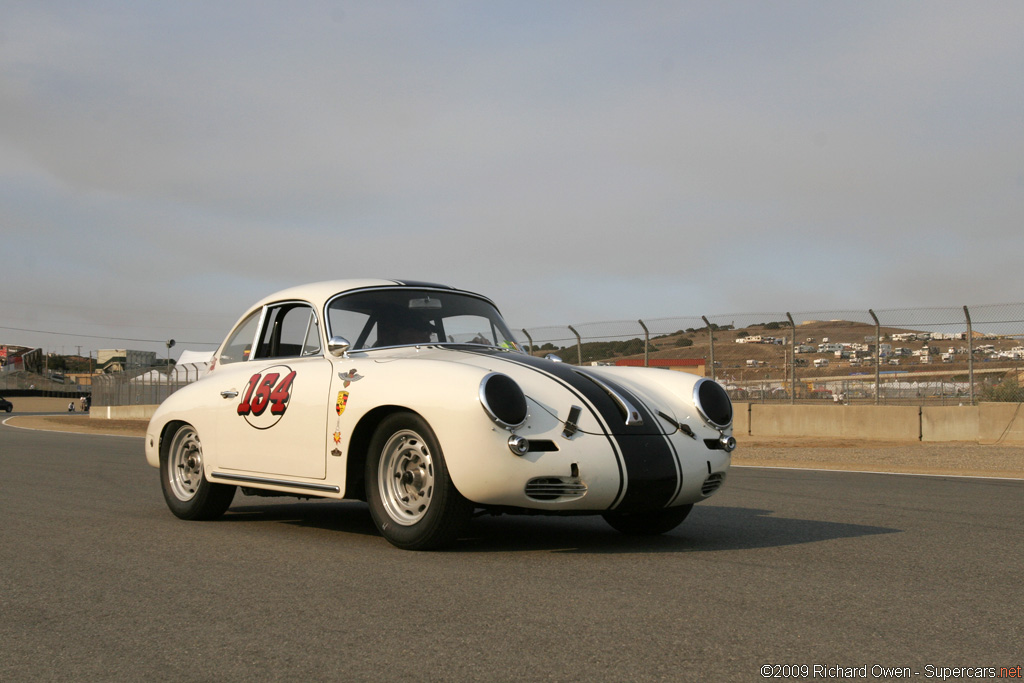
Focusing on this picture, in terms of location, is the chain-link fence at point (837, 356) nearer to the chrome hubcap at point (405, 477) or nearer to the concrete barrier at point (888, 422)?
the concrete barrier at point (888, 422)

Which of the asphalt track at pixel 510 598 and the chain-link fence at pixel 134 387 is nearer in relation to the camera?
the asphalt track at pixel 510 598

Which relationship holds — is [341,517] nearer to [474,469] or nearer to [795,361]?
[474,469]

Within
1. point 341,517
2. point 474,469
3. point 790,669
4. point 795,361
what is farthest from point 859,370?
point 790,669

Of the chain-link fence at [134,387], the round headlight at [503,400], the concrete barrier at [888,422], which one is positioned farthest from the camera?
the chain-link fence at [134,387]

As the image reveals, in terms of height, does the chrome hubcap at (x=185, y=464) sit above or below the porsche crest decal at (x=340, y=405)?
below

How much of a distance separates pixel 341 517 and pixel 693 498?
2702 millimetres

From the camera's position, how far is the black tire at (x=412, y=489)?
4973 mm

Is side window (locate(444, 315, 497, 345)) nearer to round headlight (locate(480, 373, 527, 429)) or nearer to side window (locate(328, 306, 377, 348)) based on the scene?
side window (locate(328, 306, 377, 348))

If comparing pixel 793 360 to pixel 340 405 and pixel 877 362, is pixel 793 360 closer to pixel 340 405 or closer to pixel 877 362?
pixel 877 362

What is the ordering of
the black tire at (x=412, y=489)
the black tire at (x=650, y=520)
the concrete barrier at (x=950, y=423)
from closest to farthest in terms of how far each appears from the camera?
the black tire at (x=412, y=489), the black tire at (x=650, y=520), the concrete barrier at (x=950, y=423)

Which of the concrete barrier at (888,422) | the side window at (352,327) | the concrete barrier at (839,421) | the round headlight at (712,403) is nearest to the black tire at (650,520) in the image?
the round headlight at (712,403)

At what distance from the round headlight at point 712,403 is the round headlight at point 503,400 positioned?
1.29 m

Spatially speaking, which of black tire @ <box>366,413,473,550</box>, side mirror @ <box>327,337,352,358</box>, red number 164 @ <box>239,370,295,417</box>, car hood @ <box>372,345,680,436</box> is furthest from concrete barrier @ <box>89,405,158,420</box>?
black tire @ <box>366,413,473,550</box>

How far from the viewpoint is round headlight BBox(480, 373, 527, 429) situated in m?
4.86
